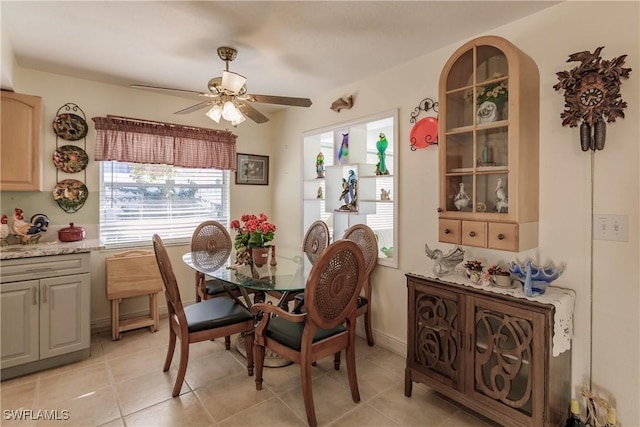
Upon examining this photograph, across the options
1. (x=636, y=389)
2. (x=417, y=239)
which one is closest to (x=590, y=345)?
(x=636, y=389)

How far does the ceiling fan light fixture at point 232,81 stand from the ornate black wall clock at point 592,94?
1.92m

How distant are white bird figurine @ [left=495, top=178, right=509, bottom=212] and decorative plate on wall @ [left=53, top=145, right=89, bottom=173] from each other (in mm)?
3621

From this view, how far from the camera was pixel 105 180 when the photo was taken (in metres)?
3.32

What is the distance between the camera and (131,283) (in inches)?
124

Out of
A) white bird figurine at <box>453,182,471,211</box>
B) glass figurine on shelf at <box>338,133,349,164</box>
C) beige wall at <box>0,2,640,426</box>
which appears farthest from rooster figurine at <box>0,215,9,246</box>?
white bird figurine at <box>453,182,471,211</box>

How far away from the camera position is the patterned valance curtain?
10.6ft

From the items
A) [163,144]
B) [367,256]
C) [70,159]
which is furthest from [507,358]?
[70,159]

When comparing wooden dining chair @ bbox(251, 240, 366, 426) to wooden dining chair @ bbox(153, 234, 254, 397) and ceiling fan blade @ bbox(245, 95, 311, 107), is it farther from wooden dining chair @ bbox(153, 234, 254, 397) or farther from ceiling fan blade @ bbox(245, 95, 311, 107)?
ceiling fan blade @ bbox(245, 95, 311, 107)

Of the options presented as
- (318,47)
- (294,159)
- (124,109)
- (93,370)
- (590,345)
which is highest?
(318,47)

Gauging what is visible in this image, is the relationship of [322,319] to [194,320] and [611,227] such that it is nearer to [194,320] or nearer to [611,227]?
[194,320]

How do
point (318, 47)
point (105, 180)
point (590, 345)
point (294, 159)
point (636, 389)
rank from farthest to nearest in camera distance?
point (294, 159)
point (105, 180)
point (318, 47)
point (590, 345)
point (636, 389)

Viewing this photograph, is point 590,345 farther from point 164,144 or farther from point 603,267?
point 164,144

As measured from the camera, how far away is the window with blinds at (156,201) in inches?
132

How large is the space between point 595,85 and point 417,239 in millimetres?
1499
